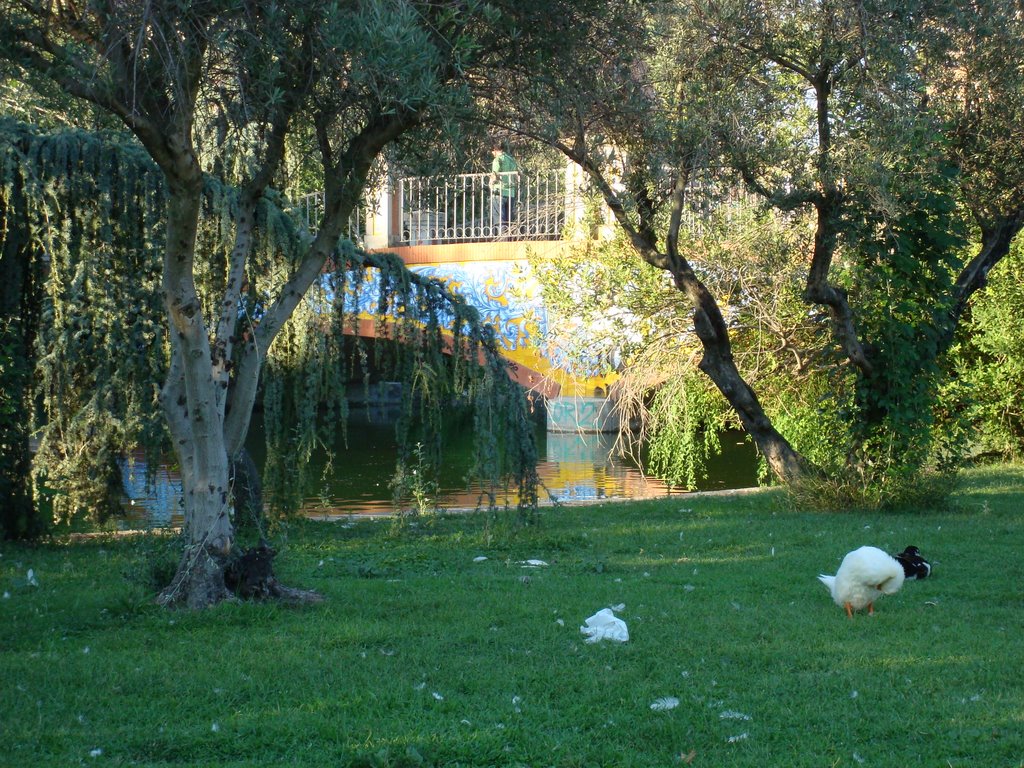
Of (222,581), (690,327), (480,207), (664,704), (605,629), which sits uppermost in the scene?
(480,207)

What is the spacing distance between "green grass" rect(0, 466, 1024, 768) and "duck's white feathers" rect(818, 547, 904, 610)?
0.16m

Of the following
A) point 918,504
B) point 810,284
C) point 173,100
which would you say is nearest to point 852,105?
point 810,284

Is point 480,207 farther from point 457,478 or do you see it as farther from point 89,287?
point 89,287

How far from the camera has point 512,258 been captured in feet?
69.9

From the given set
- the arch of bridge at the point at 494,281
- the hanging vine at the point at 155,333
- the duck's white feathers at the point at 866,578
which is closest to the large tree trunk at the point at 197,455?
the hanging vine at the point at 155,333

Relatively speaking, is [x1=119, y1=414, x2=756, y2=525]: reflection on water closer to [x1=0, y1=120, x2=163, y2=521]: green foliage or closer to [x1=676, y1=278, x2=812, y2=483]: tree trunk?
[x1=0, y1=120, x2=163, y2=521]: green foliage

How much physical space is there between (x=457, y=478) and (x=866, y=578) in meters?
14.1

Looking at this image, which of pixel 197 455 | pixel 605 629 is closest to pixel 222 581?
pixel 197 455

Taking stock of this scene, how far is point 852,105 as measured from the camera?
38.1 feet

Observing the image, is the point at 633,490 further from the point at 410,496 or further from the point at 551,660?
the point at 551,660

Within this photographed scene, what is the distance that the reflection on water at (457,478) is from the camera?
15820 mm

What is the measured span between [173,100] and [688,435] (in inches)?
404

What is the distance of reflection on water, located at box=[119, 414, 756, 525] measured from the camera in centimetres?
1582

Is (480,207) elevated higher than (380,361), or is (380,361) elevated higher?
(480,207)
